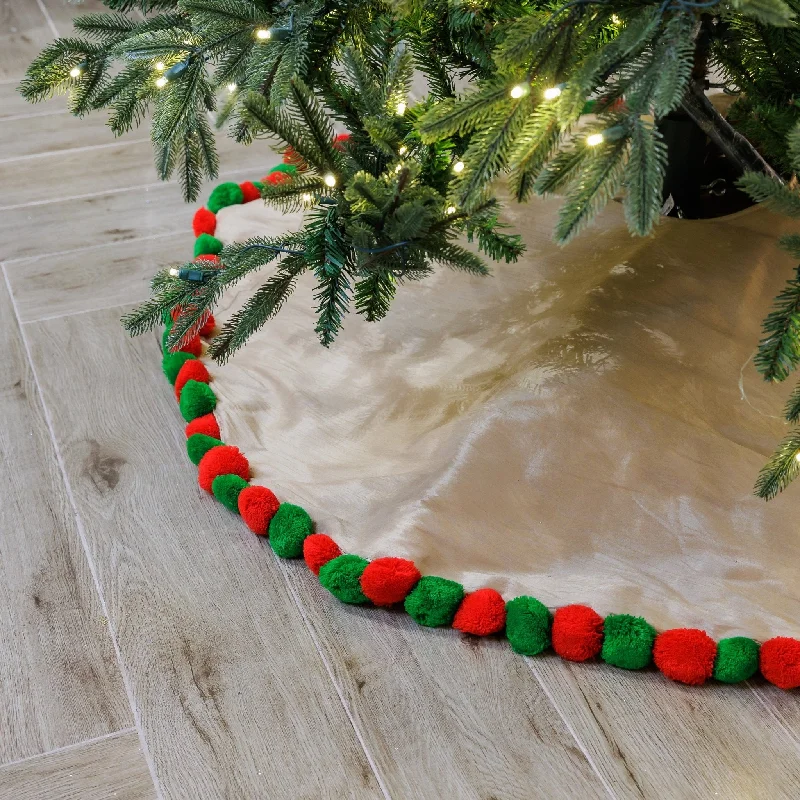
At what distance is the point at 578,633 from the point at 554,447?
28 cm

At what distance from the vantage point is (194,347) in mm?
1562

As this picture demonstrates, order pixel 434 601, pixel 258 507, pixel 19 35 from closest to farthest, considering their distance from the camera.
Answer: pixel 434 601 → pixel 258 507 → pixel 19 35

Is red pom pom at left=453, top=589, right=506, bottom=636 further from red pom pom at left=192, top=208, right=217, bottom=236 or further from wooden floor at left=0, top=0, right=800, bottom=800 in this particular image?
red pom pom at left=192, top=208, right=217, bottom=236

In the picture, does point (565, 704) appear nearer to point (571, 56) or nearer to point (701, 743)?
point (701, 743)

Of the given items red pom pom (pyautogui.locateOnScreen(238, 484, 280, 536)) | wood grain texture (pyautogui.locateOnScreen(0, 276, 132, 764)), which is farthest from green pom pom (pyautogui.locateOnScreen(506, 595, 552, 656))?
wood grain texture (pyautogui.locateOnScreen(0, 276, 132, 764))

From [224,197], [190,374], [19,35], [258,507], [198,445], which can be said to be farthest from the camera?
[19,35]

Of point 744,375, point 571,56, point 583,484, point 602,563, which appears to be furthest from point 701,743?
point 571,56

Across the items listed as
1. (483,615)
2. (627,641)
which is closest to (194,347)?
(483,615)

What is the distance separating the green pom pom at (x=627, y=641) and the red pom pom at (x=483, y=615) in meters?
0.13

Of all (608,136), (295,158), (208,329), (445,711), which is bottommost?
(445,711)

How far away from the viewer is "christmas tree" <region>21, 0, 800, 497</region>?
3.08 ft

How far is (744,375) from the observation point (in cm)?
141

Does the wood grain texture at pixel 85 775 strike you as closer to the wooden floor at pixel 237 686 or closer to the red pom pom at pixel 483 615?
the wooden floor at pixel 237 686

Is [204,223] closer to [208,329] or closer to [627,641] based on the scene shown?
[208,329]
